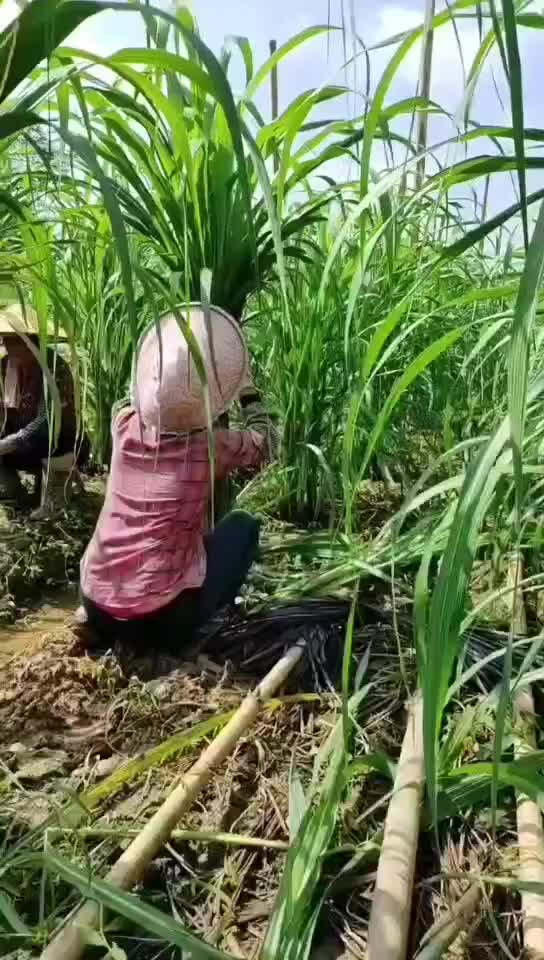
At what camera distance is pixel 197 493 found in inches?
61.6

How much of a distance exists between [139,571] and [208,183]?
68cm

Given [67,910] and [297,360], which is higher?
[297,360]

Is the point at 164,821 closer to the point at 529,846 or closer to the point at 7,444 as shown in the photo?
the point at 529,846

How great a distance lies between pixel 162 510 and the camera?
1.56 m

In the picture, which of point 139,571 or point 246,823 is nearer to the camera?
point 246,823

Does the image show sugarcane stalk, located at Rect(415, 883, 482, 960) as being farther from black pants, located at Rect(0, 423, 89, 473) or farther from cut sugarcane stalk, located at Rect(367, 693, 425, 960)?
black pants, located at Rect(0, 423, 89, 473)

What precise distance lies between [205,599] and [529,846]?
32.7 inches

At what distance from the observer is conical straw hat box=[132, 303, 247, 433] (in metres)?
1.43

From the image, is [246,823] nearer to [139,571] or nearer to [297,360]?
[139,571]

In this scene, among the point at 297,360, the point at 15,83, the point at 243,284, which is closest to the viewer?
the point at 15,83

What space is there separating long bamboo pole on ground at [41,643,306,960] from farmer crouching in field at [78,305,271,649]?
0.26 meters

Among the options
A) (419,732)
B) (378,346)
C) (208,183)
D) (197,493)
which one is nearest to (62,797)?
(419,732)

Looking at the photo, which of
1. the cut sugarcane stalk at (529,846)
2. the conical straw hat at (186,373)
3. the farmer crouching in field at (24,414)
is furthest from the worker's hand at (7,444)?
the cut sugarcane stalk at (529,846)

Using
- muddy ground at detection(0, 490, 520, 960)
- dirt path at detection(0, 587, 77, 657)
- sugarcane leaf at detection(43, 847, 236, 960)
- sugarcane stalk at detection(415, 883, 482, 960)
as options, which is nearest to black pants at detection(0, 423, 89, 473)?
dirt path at detection(0, 587, 77, 657)
